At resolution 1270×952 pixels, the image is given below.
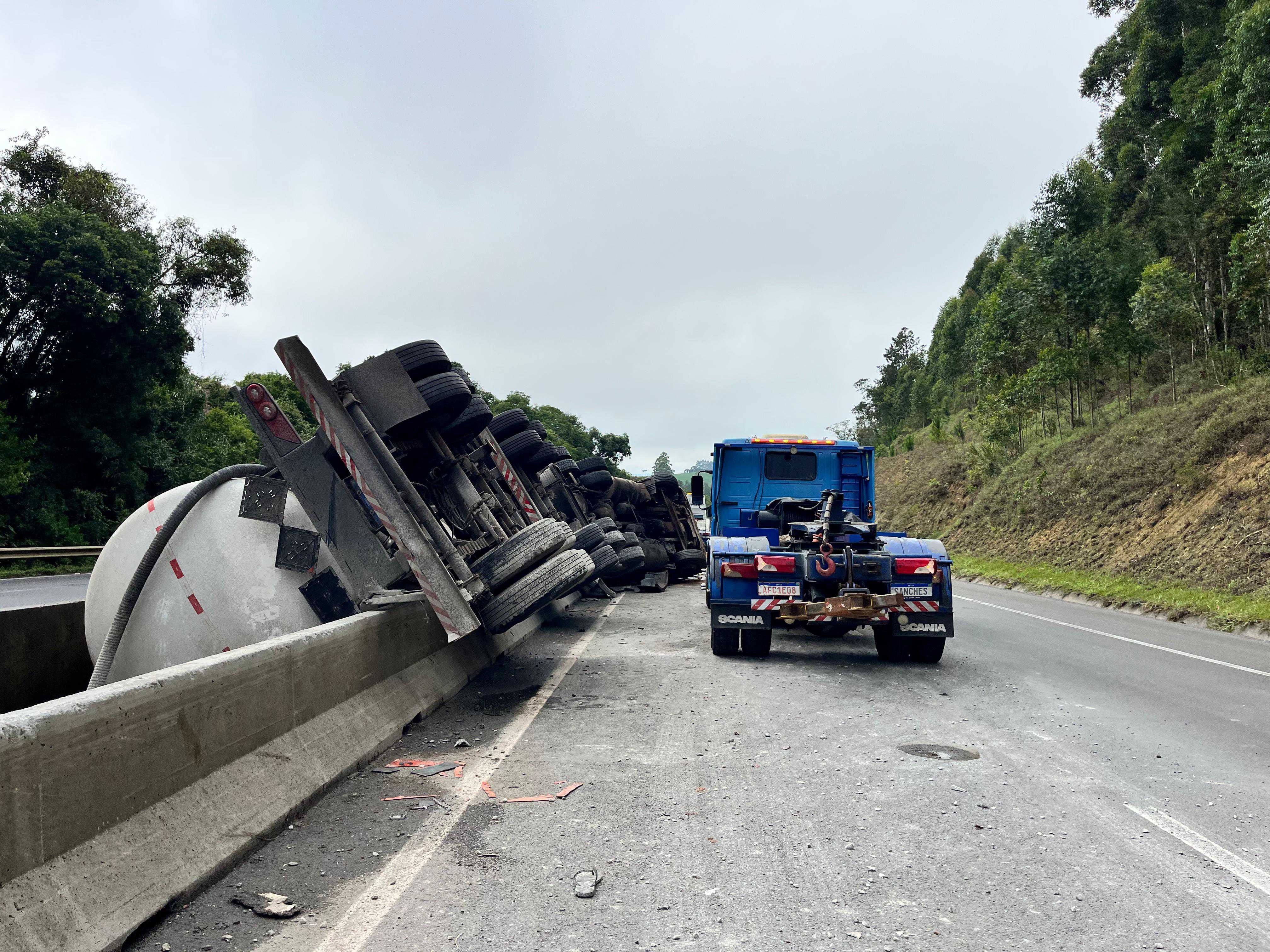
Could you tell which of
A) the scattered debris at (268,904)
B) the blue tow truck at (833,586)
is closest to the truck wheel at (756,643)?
the blue tow truck at (833,586)

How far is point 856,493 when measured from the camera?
14273 millimetres

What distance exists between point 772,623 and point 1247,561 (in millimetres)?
11787

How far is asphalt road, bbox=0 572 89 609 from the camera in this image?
16734 millimetres

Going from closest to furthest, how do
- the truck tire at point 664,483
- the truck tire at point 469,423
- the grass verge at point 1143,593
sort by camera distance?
1. the truck tire at point 469,423
2. the grass verge at point 1143,593
3. the truck tire at point 664,483

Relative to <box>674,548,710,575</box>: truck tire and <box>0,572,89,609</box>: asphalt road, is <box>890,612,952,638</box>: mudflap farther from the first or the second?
<box>0,572,89,609</box>: asphalt road

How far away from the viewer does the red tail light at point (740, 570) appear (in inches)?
423

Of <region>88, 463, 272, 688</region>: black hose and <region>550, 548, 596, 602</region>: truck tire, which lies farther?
<region>550, 548, 596, 602</region>: truck tire

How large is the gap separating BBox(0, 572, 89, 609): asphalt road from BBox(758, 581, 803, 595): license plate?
10.4m

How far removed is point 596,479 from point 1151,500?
47.2ft

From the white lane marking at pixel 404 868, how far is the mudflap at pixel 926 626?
15.9 ft

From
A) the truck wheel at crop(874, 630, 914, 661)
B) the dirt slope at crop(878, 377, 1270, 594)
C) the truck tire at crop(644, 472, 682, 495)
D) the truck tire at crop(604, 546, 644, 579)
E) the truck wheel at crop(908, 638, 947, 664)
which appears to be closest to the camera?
the truck wheel at crop(908, 638, 947, 664)

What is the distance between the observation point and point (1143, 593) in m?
18.5

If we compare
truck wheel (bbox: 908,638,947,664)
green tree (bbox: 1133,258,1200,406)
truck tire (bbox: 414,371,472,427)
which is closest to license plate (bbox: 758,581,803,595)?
truck wheel (bbox: 908,638,947,664)

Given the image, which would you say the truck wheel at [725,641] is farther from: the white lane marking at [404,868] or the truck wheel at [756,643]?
the white lane marking at [404,868]
